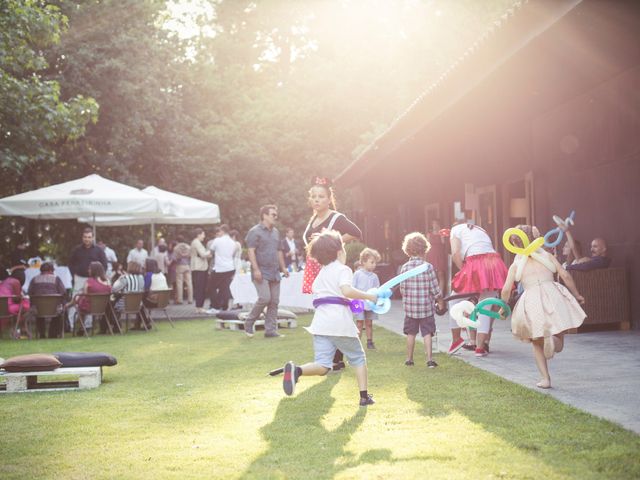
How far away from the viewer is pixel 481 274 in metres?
8.60

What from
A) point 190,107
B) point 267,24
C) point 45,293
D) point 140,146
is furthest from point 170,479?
point 267,24

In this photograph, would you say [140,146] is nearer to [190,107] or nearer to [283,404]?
[190,107]

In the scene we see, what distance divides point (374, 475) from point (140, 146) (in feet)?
80.5

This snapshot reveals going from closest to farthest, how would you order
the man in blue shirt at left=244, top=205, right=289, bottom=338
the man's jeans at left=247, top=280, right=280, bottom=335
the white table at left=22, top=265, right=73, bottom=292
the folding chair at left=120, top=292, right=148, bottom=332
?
1. the man in blue shirt at left=244, top=205, right=289, bottom=338
2. the man's jeans at left=247, top=280, right=280, bottom=335
3. the folding chair at left=120, top=292, right=148, bottom=332
4. the white table at left=22, top=265, right=73, bottom=292

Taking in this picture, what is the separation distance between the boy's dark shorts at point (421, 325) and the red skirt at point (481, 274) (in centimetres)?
85

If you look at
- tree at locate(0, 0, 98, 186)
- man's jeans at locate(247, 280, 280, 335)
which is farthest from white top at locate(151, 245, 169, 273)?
man's jeans at locate(247, 280, 280, 335)

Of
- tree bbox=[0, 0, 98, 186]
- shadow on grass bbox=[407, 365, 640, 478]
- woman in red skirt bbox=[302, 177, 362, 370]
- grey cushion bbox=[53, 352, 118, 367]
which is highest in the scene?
tree bbox=[0, 0, 98, 186]

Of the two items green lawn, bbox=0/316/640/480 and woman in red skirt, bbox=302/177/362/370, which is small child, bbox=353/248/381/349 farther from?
green lawn, bbox=0/316/640/480

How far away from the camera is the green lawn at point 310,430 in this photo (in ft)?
14.0

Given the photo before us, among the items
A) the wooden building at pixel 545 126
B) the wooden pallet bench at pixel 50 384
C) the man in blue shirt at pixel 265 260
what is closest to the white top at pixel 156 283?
the man in blue shirt at pixel 265 260

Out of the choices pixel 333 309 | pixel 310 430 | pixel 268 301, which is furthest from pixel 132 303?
A: pixel 310 430

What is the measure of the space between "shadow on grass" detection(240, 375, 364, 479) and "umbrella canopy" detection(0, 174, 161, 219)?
8789mm

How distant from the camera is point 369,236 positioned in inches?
1030

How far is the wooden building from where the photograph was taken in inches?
288
